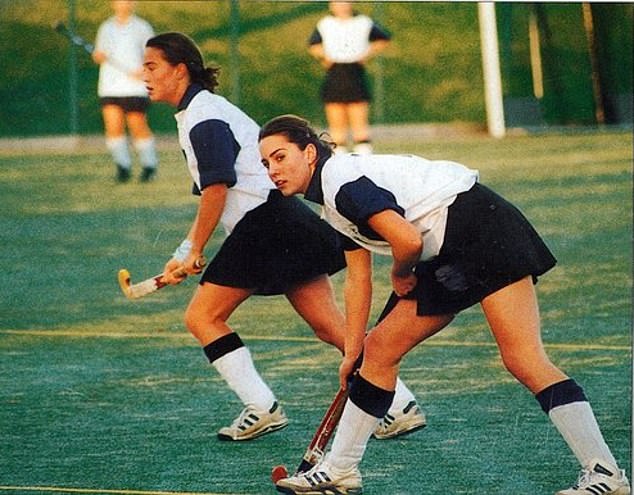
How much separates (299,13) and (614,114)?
14.1 ft

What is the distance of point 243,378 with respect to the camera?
5699 mm

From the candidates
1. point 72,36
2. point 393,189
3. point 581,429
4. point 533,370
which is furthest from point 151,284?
Result: point 72,36

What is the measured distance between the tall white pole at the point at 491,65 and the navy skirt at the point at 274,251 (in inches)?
599

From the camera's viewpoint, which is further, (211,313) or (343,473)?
(211,313)

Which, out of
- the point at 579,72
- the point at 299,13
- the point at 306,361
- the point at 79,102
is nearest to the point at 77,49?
the point at 79,102

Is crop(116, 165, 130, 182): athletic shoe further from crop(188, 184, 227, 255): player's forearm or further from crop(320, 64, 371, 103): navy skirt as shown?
crop(188, 184, 227, 255): player's forearm

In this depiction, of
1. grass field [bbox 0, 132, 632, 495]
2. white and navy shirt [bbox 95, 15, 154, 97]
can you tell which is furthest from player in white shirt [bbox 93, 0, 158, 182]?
grass field [bbox 0, 132, 632, 495]

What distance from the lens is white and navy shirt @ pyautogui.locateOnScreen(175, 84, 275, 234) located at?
18.1 feet

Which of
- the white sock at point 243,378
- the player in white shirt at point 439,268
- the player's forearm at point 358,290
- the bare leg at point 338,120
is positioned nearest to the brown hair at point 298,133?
the player in white shirt at point 439,268

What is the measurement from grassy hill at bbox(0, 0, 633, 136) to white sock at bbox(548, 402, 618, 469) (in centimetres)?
1590

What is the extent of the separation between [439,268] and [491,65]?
→ 16841 mm

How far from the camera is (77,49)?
2092cm

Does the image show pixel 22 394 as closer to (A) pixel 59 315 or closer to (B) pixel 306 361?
(B) pixel 306 361

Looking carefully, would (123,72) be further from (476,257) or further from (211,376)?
(476,257)
